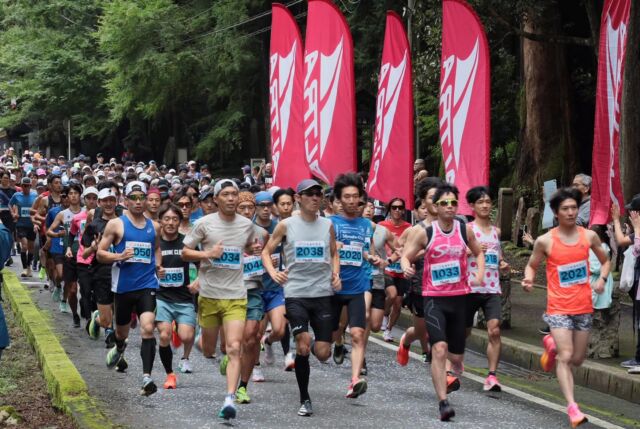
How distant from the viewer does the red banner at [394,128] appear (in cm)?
1592

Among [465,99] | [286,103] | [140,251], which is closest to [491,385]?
[140,251]

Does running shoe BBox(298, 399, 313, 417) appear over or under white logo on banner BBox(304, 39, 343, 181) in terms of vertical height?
under

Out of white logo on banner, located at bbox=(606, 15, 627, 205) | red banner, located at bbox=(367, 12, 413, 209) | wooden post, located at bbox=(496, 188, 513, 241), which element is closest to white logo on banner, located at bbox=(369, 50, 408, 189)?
red banner, located at bbox=(367, 12, 413, 209)

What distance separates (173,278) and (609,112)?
4486mm

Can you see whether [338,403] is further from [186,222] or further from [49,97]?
[49,97]

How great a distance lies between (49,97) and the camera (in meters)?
53.2

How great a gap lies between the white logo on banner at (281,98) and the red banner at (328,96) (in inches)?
40.8

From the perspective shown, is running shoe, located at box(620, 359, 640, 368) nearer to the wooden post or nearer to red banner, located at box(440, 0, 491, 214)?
red banner, located at box(440, 0, 491, 214)

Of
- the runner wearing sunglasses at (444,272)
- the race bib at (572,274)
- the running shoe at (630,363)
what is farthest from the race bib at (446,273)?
the running shoe at (630,363)

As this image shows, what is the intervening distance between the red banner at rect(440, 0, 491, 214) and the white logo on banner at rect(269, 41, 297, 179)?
530 centimetres

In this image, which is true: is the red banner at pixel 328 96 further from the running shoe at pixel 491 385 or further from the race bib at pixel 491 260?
the running shoe at pixel 491 385

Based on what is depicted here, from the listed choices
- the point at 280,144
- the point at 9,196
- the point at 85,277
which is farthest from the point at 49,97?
the point at 85,277

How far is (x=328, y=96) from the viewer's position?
17484mm

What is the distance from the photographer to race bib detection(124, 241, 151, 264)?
11.0 m
